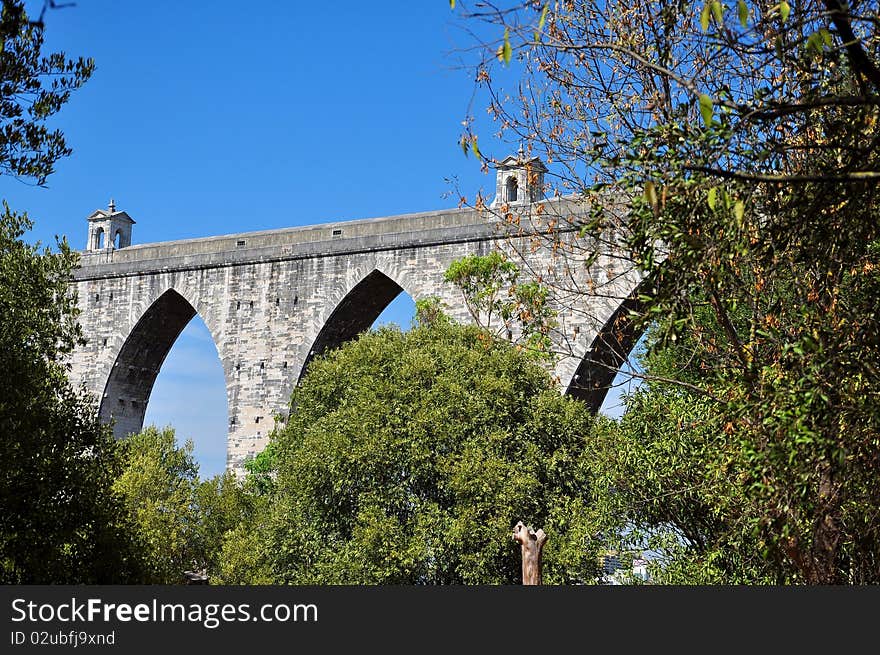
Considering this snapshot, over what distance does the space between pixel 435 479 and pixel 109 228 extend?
25.4 meters

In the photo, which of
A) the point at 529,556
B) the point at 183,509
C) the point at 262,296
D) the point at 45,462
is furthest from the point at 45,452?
the point at 262,296

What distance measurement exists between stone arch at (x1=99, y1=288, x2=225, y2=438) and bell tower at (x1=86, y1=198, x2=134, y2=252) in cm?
405

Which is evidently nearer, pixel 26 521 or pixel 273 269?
pixel 26 521

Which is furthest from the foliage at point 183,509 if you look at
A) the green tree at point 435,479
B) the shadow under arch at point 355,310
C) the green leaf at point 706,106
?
the green leaf at point 706,106

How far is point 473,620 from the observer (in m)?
7.20

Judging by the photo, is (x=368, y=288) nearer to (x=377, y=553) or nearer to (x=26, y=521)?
(x=377, y=553)

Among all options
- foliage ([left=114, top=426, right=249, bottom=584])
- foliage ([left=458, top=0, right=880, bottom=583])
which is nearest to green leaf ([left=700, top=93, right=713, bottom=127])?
foliage ([left=458, top=0, right=880, bottom=583])

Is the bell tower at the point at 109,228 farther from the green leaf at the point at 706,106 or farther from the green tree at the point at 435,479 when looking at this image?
the green leaf at the point at 706,106

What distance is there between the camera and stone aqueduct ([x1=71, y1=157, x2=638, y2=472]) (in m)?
33.3

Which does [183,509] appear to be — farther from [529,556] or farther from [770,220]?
[770,220]

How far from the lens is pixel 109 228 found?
41281 mm

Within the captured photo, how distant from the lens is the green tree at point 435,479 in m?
18.7

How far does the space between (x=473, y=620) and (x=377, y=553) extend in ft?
38.9

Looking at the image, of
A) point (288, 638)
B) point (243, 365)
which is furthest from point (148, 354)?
point (288, 638)
